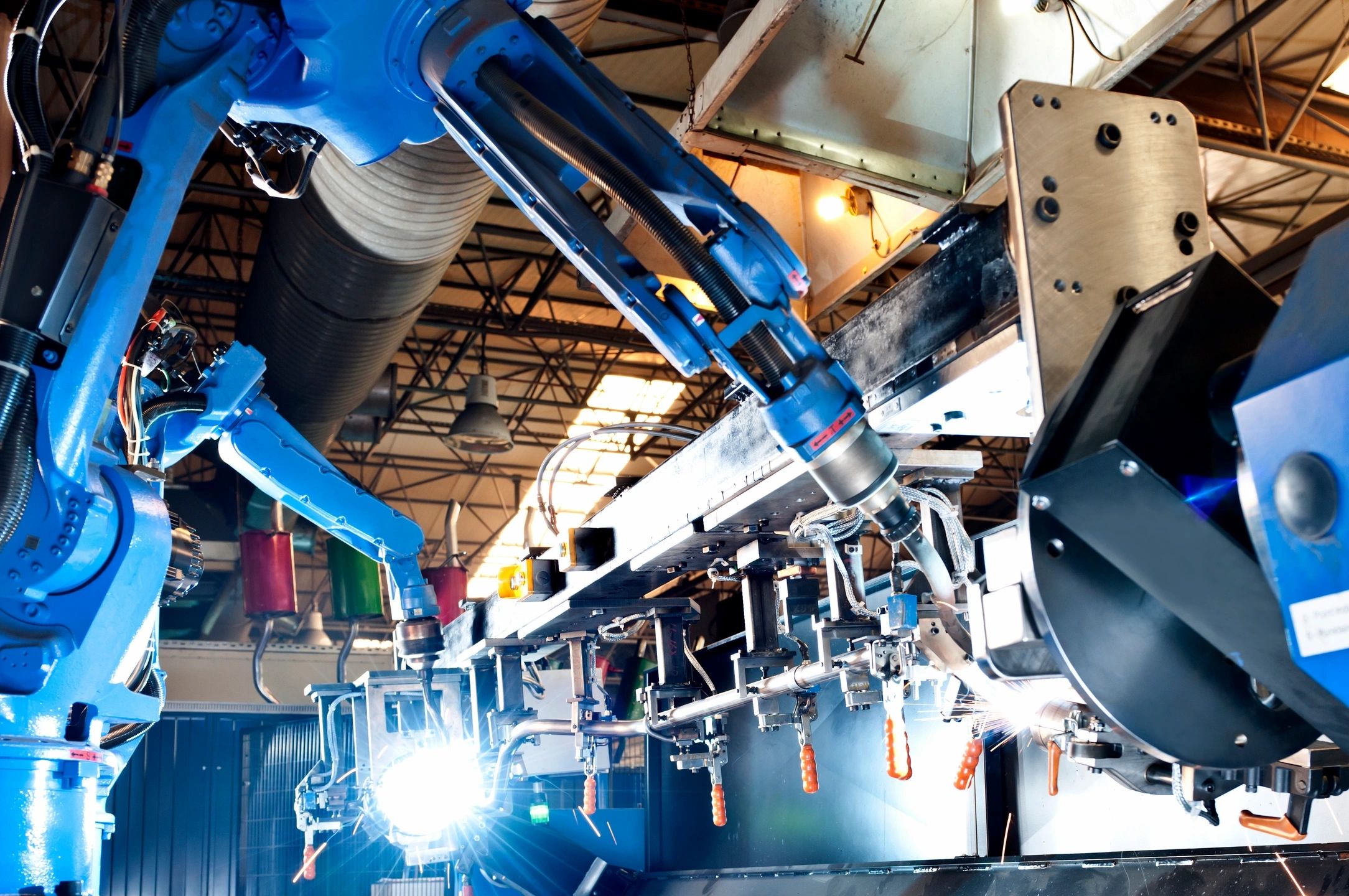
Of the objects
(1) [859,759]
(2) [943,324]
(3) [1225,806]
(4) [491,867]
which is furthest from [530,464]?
(2) [943,324]

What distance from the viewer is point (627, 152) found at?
2.37m

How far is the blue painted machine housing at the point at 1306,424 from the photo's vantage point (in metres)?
0.83

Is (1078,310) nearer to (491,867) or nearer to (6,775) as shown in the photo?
(6,775)

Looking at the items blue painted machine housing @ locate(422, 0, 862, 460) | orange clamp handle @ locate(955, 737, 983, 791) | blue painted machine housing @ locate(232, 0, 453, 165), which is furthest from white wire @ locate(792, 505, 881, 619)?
blue painted machine housing @ locate(232, 0, 453, 165)

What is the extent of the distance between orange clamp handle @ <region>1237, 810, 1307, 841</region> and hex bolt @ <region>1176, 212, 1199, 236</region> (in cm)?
125

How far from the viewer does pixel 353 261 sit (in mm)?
5641

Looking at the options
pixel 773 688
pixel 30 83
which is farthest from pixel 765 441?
pixel 30 83

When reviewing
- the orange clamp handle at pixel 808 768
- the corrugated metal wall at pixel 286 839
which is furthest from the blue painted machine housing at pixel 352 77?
the corrugated metal wall at pixel 286 839

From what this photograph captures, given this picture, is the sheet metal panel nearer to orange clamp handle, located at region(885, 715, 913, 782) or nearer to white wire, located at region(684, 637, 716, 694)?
white wire, located at region(684, 637, 716, 694)

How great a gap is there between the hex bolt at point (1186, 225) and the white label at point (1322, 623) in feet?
2.67

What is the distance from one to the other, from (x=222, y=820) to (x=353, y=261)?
3914 millimetres

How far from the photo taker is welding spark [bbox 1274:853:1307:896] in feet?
11.2

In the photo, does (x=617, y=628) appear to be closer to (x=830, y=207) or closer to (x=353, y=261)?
(x=830, y=207)

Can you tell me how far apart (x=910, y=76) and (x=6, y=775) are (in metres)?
2.94
